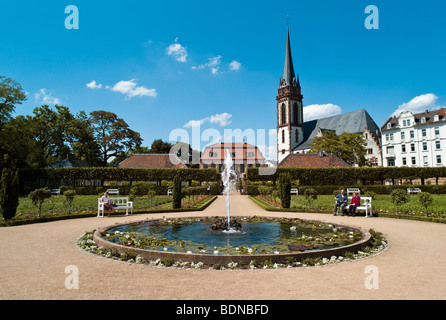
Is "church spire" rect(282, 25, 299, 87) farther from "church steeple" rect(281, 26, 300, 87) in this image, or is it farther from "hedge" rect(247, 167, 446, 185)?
"hedge" rect(247, 167, 446, 185)

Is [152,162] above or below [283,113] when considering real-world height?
below

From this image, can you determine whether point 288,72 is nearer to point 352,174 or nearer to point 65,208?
point 352,174

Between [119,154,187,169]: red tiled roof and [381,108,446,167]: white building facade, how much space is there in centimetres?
4532

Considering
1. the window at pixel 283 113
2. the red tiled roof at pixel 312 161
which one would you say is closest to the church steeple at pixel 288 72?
the window at pixel 283 113

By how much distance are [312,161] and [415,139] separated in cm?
A: 2522

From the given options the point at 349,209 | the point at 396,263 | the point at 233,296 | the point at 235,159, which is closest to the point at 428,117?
the point at 235,159

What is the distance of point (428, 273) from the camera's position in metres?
5.73

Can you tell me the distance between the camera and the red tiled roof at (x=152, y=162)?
154 feet

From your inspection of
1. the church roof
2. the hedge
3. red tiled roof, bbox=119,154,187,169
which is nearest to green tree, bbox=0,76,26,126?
red tiled roof, bbox=119,154,187,169

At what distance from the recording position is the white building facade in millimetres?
51844

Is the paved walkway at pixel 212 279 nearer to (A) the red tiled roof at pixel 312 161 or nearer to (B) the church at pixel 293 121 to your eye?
(A) the red tiled roof at pixel 312 161

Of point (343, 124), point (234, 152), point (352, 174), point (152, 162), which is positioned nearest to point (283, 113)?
point (343, 124)

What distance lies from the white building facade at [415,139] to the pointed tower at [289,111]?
27939mm

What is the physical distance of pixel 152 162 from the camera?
156ft
